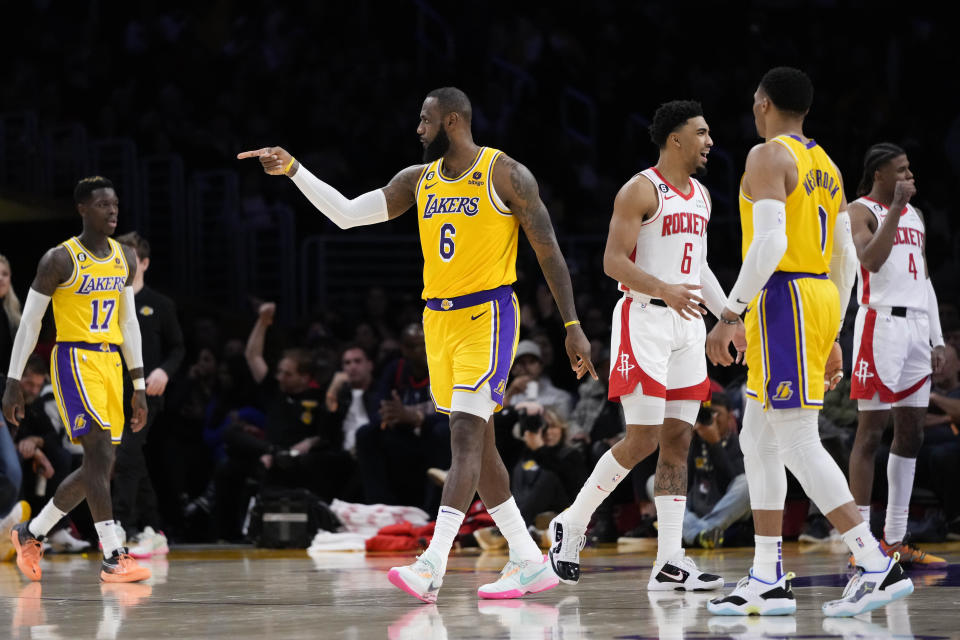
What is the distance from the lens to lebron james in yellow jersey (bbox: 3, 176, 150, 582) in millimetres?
7602

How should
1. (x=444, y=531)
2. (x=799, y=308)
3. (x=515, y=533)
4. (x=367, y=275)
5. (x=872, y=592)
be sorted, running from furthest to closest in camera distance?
(x=367, y=275)
(x=515, y=533)
(x=444, y=531)
(x=799, y=308)
(x=872, y=592)

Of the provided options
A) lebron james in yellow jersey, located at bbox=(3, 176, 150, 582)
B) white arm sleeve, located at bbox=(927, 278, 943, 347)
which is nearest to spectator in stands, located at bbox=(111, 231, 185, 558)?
lebron james in yellow jersey, located at bbox=(3, 176, 150, 582)

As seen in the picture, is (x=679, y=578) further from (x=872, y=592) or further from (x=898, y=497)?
(x=898, y=497)

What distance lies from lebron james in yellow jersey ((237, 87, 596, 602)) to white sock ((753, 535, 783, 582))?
1193 millimetres

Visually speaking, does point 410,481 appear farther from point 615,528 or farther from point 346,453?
point 615,528

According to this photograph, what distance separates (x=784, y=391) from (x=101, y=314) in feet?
14.4

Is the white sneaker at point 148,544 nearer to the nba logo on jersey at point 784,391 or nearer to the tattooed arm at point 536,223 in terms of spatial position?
the tattooed arm at point 536,223

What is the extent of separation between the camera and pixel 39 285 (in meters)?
7.69

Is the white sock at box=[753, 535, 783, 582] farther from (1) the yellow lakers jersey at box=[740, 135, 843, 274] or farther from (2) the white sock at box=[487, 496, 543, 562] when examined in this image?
(2) the white sock at box=[487, 496, 543, 562]

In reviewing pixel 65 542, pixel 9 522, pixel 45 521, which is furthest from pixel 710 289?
pixel 65 542

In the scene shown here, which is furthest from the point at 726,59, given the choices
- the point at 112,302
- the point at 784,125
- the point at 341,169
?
the point at 784,125

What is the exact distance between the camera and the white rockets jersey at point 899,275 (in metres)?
7.44

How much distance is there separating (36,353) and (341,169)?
5.39 meters

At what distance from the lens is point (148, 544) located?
32.1 feet
